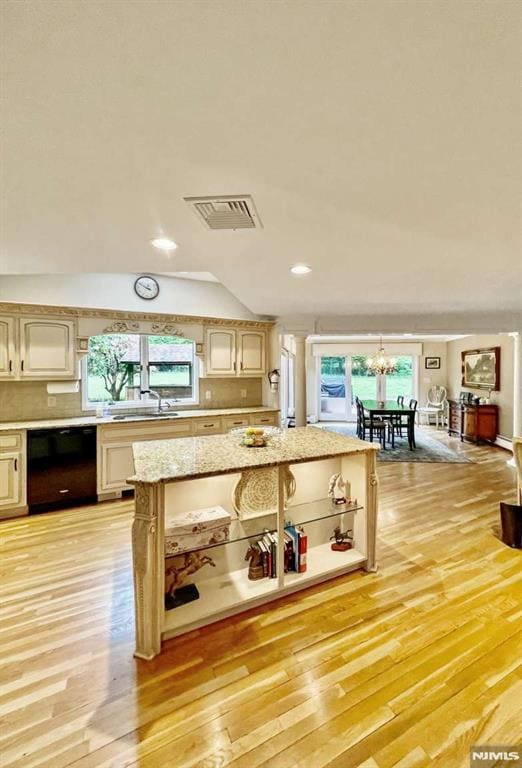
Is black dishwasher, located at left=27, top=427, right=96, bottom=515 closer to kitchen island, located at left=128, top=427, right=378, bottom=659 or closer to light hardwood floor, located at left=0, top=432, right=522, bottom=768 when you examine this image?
light hardwood floor, located at left=0, top=432, right=522, bottom=768

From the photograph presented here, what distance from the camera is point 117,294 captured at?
13.3ft

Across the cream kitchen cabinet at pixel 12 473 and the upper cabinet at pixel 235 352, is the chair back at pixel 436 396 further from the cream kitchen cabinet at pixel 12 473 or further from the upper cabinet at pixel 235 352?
the cream kitchen cabinet at pixel 12 473

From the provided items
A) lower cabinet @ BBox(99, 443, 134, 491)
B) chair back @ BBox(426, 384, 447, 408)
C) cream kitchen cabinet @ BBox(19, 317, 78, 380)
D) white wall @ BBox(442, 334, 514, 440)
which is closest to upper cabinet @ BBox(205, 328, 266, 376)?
lower cabinet @ BBox(99, 443, 134, 491)

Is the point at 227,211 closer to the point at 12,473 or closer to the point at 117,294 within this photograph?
the point at 117,294

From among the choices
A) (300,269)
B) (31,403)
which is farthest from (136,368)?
(300,269)

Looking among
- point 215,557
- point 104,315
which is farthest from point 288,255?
point 104,315

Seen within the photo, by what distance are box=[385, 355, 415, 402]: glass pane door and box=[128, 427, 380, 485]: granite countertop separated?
7546mm

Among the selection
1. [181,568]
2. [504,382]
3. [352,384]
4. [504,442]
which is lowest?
[504,442]

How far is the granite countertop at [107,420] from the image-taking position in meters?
3.47

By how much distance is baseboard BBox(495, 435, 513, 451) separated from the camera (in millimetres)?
6320

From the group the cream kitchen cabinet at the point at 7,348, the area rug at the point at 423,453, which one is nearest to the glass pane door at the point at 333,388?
the area rug at the point at 423,453

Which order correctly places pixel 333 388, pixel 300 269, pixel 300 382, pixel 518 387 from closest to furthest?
pixel 300 269
pixel 518 387
pixel 300 382
pixel 333 388

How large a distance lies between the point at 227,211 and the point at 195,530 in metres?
1.80
